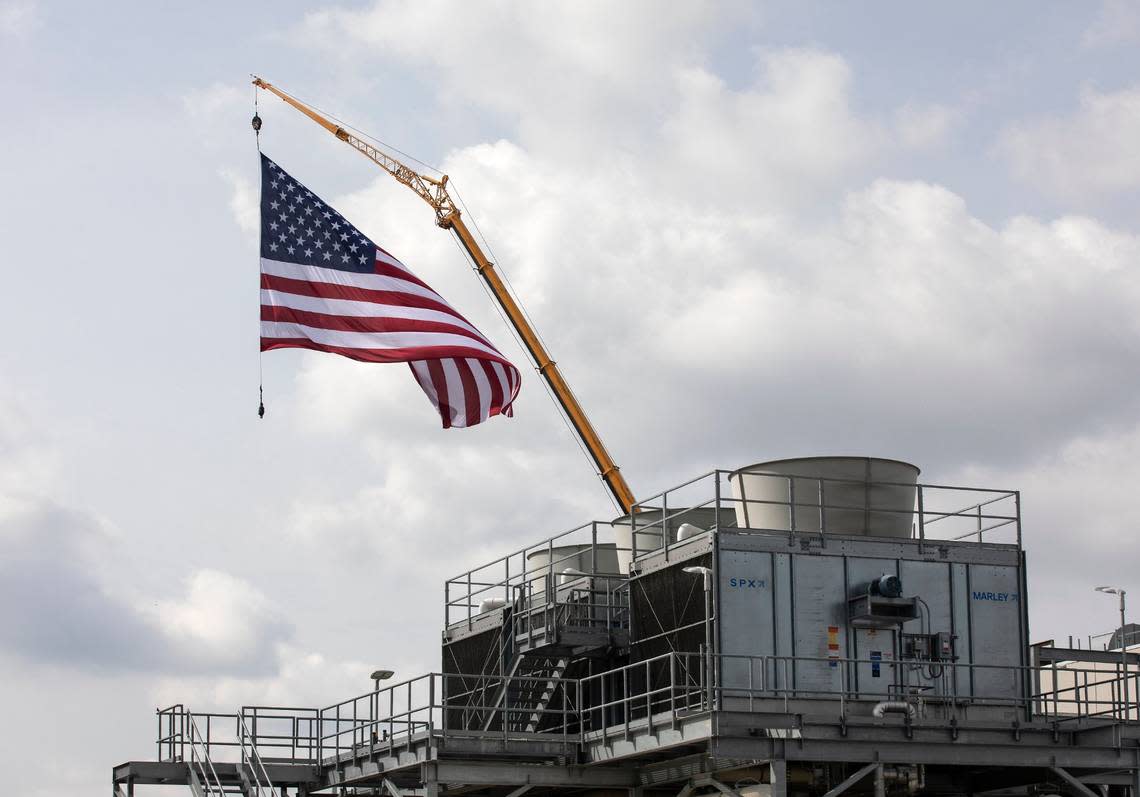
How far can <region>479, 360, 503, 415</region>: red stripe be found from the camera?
4006 centimetres

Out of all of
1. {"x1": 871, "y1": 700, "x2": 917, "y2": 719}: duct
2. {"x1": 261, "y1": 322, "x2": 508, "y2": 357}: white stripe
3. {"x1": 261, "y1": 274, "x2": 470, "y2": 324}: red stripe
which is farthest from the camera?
{"x1": 261, "y1": 274, "x2": 470, "y2": 324}: red stripe

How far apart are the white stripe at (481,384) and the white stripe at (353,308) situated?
2.04 ft

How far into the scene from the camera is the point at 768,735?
33.7m

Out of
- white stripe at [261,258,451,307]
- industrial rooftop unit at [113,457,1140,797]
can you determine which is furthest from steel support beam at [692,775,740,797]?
white stripe at [261,258,451,307]

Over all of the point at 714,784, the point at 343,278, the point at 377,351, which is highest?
the point at 343,278

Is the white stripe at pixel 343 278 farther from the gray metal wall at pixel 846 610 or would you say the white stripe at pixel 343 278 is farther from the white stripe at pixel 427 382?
the gray metal wall at pixel 846 610

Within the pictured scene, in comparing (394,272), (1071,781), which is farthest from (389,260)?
(1071,781)

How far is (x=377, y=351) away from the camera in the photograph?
125 feet

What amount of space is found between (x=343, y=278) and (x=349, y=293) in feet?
1.29

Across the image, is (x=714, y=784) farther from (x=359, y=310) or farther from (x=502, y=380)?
(x=359, y=310)

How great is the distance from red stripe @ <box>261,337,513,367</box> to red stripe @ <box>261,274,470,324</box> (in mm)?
1211

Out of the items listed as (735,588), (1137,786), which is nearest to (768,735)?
(735,588)

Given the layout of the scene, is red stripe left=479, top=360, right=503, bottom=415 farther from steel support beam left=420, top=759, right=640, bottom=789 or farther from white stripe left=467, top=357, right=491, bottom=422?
steel support beam left=420, top=759, right=640, bottom=789

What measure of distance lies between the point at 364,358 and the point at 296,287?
2308mm
